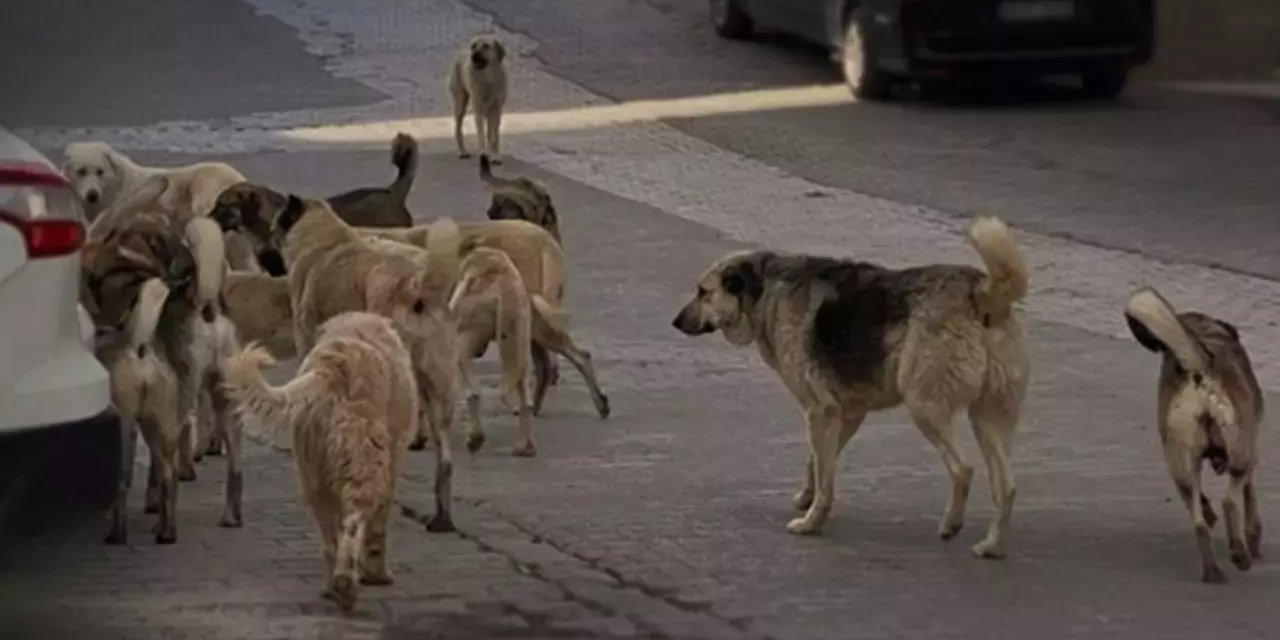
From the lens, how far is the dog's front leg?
349 inches

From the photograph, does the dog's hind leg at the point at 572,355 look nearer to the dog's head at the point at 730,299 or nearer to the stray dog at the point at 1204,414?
the dog's head at the point at 730,299

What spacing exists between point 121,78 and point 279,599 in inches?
666

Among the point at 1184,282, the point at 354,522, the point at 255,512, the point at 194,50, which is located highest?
the point at 354,522

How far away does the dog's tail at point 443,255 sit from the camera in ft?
30.3

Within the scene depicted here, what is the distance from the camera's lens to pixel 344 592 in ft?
24.9

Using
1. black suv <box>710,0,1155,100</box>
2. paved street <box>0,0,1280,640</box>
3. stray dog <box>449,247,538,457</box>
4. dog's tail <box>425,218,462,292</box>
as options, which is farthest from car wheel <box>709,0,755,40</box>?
stray dog <box>449,247,538,457</box>

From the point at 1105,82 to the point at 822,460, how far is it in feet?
45.6

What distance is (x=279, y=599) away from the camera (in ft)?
25.5

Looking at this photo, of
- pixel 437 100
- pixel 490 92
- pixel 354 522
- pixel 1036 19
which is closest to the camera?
pixel 354 522

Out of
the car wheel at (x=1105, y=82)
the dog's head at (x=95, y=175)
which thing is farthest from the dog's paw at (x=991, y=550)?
the car wheel at (x=1105, y=82)

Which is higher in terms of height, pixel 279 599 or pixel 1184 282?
pixel 279 599

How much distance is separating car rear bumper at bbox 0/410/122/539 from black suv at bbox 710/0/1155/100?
47.8 ft

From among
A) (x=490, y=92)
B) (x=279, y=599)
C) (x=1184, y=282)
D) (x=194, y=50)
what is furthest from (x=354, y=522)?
(x=194, y=50)

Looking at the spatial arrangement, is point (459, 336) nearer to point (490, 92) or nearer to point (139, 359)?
point (139, 359)
